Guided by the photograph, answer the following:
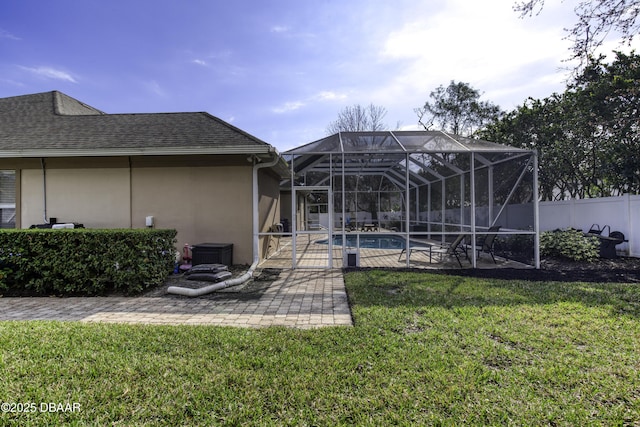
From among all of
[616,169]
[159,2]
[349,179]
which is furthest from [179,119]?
[616,169]

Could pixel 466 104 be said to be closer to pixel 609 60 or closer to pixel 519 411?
pixel 609 60

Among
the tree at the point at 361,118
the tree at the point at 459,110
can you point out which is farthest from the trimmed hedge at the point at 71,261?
the tree at the point at 361,118

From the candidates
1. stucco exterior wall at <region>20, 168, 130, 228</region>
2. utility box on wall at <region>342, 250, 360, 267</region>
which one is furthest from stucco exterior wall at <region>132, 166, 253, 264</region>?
utility box on wall at <region>342, 250, 360, 267</region>

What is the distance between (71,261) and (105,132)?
15.5 feet

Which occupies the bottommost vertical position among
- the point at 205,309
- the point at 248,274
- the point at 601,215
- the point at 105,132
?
the point at 205,309

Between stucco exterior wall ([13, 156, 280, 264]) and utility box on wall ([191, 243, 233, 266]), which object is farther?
stucco exterior wall ([13, 156, 280, 264])

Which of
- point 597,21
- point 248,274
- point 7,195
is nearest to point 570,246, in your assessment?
point 597,21

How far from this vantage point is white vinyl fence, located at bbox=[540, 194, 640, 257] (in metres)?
9.00

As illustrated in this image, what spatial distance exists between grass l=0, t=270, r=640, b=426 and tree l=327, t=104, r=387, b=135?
26.8 m

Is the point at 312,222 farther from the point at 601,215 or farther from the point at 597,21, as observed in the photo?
the point at 597,21

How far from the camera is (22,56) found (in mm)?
10258

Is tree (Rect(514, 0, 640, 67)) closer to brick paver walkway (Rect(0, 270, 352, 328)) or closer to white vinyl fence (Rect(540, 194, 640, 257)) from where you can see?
white vinyl fence (Rect(540, 194, 640, 257))

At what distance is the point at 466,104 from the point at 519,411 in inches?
958

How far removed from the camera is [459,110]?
75.0ft
